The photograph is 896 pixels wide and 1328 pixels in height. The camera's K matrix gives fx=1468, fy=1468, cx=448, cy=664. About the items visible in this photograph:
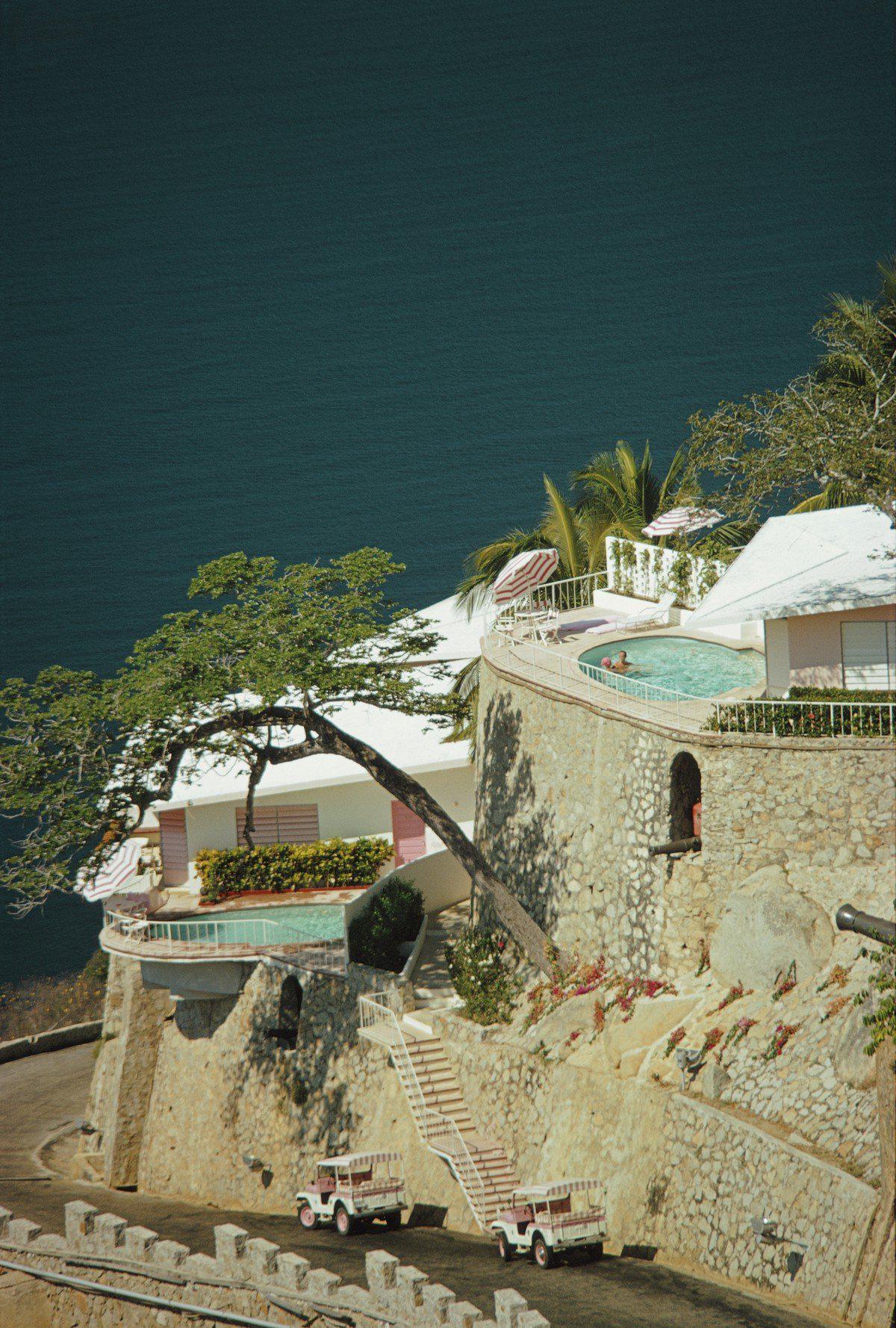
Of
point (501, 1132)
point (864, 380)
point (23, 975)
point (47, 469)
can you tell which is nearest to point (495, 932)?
point (501, 1132)

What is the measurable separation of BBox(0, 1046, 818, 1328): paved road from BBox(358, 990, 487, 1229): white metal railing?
97 centimetres

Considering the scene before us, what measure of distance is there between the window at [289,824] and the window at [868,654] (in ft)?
58.9

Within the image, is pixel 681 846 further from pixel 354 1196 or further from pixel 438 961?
pixel 354 1196

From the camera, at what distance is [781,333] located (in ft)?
337

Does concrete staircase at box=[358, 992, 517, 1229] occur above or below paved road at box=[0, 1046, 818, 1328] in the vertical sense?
above

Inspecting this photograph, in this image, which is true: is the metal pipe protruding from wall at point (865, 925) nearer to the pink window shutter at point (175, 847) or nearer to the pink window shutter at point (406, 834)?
the pink window shutter at point (406, 834)

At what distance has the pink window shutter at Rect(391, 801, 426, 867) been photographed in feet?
Answer: 137

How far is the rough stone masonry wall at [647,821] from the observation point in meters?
25.5

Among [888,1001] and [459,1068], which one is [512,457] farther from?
[888,1001]

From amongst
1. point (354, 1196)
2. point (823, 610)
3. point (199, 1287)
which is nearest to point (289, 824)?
point (354, 1196)

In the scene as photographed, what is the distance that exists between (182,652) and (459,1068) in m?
10.1

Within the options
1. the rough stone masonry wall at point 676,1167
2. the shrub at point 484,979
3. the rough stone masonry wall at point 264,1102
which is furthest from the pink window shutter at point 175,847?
the rough stone masonry wall at point 676,1167

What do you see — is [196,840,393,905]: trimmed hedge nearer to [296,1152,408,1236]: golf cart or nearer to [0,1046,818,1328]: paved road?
[0,1046,818,1328]: paved road

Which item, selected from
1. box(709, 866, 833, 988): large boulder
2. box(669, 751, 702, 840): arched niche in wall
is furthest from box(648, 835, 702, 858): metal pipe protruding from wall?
box(709, 866, 833, 988): large boulder
